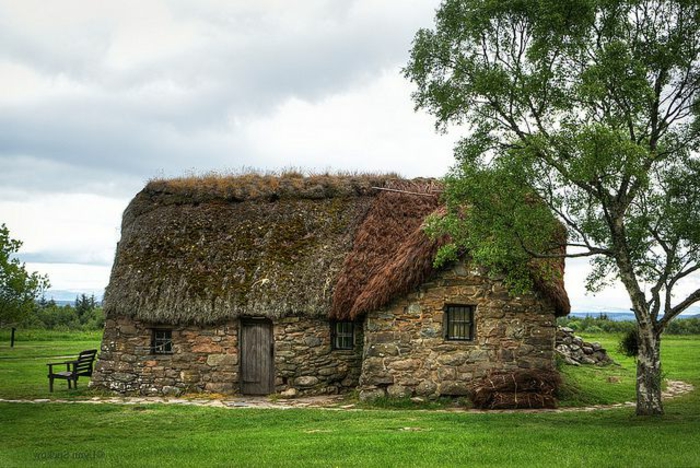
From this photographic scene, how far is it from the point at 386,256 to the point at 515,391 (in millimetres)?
4744

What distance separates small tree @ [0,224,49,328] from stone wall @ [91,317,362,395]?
12533 mm

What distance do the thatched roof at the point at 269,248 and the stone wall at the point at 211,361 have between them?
0.52 m

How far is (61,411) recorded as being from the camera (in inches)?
616

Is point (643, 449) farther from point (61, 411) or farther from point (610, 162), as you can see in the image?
point (61, 411)

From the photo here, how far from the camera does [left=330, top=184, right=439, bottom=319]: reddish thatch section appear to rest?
16.3 m

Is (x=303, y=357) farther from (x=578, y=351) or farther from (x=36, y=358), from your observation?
(x=36, y=358)

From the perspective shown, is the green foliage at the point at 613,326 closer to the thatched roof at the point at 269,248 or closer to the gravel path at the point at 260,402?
the gravel path at the point at 260,402

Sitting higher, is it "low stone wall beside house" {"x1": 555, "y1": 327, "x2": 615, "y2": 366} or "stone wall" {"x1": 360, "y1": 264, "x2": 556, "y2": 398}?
"stone wall" {"x1": 360, "y1": 264, "x2": 556, "y2": 398}

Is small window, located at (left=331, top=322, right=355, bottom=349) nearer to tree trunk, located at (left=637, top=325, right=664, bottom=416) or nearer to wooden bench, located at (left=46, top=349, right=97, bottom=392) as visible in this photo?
wooden bench, located at (left=46, top=349, right=97, bottom=392)

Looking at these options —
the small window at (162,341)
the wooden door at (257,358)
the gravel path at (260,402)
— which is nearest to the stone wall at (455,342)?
the gravel path at (260,402)

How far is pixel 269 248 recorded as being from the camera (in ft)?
62.0

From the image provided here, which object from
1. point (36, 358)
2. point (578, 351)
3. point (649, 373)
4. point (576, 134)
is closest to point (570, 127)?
point (576, 134)

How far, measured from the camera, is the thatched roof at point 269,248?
57.5 ft

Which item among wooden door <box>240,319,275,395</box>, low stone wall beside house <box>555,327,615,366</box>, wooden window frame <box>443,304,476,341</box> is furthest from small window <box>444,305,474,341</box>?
low stone wall beside house <box>555,327,615,366</box>
